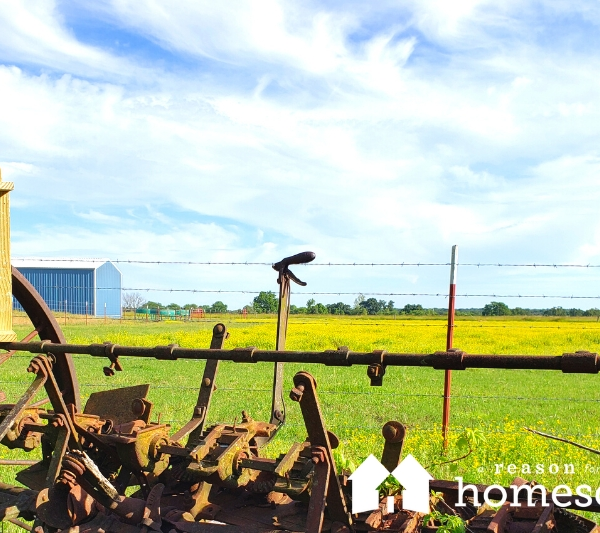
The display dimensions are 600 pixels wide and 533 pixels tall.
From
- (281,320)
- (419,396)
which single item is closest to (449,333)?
(281,320)

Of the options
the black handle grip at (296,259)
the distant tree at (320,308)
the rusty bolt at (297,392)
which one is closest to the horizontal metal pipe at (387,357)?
the rusty bolt at (297,392)

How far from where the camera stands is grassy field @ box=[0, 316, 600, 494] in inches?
239

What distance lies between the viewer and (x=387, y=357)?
101 inches

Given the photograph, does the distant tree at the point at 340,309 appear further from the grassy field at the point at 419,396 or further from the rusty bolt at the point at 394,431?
the rusty bolt at the point at 394,431

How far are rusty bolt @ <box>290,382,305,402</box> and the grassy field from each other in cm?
126

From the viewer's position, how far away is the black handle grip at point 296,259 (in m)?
3.38

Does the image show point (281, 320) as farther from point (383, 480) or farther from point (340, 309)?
point (340, 309)

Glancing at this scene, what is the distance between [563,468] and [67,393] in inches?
167

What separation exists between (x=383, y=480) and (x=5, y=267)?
2230mm

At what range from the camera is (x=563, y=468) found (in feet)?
19.0

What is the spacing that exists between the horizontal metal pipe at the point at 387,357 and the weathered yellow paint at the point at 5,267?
330 millimetres

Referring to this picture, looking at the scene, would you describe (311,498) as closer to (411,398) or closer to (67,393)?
(67,393)

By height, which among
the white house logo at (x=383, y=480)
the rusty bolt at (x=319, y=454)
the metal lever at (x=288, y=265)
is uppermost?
the metal lever at (x=288, y=265)

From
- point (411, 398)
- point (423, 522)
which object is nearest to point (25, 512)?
point (423, 522)
